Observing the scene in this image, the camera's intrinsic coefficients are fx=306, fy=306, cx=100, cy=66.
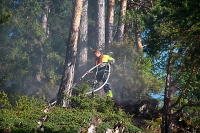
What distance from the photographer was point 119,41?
1748cm

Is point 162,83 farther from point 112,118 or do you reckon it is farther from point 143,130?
point 112,118

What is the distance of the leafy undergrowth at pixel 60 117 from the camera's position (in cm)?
892

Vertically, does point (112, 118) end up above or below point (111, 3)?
below

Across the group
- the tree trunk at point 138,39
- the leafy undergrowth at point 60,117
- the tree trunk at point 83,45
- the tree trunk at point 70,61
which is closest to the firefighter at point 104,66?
the tree trunk at point 70,61

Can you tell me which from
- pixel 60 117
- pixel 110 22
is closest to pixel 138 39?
pixel 110 22

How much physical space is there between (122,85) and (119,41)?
2.56 meters

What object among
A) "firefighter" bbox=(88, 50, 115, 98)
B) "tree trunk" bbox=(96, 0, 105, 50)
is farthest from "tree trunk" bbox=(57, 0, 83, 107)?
"tree trunk" bbox=(96, 0, 105, 50)

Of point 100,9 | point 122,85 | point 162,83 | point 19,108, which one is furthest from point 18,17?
point 19,108

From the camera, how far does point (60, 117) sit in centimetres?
1002

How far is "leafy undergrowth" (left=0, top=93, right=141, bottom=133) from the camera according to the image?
29.3 feet

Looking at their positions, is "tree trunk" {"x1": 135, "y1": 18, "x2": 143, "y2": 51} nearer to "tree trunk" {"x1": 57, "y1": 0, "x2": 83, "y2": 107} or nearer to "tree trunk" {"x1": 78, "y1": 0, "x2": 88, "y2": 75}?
"tree trunk" {"x1": 78, "y1": 0, "x2": 88, "y2": 75}

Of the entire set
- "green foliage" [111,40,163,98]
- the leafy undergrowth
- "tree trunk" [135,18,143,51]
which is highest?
"tree trunk" [135,18,143,51]

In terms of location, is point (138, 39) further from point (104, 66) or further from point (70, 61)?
point (70, 61)

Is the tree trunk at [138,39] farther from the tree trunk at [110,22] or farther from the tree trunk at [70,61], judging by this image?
the tree trunk at [70,61]
